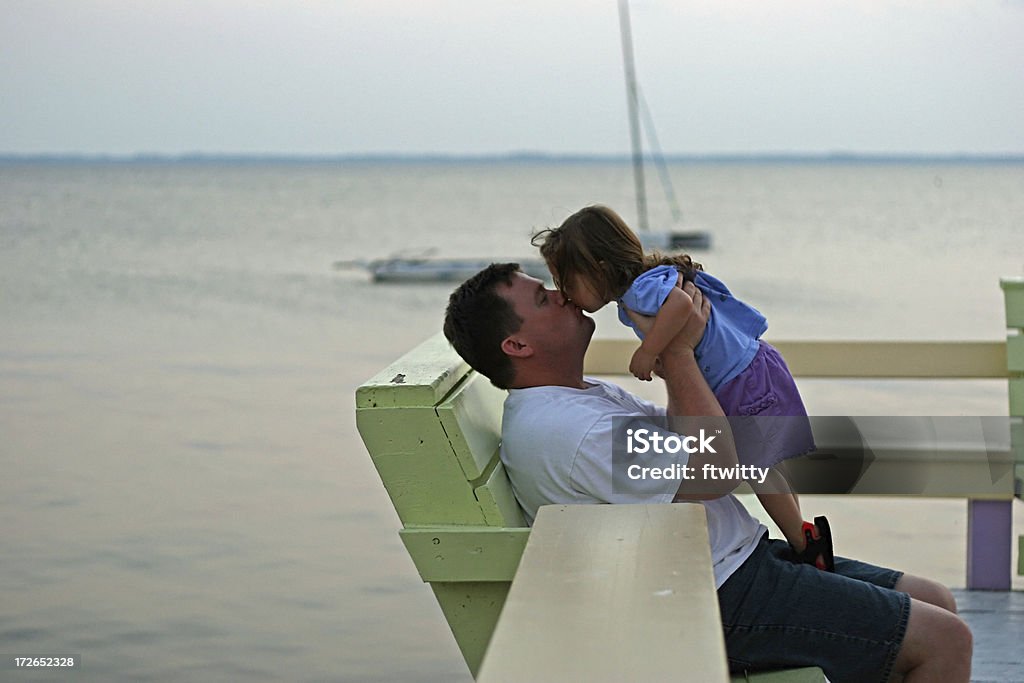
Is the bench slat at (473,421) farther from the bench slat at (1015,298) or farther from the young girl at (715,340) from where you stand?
the bench slat at (1015,298)

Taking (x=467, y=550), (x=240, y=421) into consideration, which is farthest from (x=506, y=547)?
(x=240, y=421)

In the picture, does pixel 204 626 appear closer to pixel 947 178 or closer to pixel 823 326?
pixel 823 326

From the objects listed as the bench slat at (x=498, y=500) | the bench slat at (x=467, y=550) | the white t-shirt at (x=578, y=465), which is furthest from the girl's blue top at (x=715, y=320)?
the bench slat at (x=467, y=550)

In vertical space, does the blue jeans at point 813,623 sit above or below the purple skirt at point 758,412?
below

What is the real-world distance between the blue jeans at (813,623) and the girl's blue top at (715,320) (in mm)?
549

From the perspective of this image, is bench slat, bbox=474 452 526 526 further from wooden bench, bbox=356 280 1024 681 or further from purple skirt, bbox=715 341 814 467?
purple skirt, bbox=715 341 814 467

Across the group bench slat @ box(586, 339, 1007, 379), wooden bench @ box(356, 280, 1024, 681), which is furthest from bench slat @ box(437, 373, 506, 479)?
bench slat @ box(586, 339, 1007, 379)

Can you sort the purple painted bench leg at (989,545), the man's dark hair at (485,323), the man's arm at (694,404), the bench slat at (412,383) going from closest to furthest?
the bench slat at (412,383) → the man's arm at (694,404) → the man's dark hair at (485,323) → the purple painted bench leg at (989,545)

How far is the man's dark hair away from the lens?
2.68 m

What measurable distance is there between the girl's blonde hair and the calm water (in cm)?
13

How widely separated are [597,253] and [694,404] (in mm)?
447

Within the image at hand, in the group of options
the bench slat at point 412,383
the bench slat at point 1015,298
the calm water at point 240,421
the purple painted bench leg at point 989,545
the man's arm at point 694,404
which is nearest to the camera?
the bench slat at point 412,383

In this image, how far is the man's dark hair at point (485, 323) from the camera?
268 centimetres

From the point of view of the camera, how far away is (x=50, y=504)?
8.15 m
